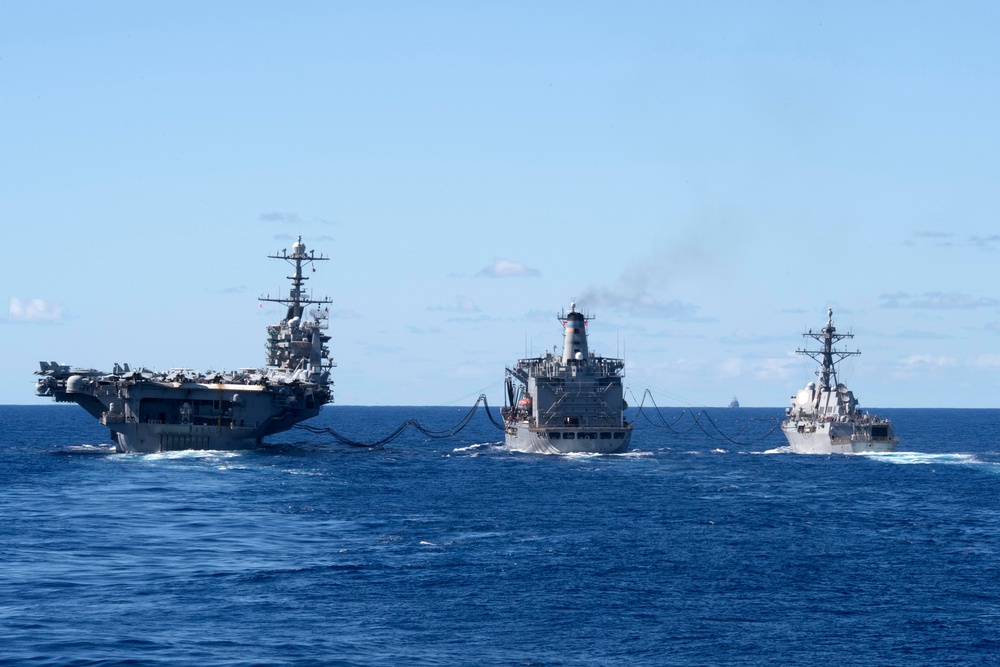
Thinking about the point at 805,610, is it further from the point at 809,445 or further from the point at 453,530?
the point at 809,445

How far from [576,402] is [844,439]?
69.3 ft

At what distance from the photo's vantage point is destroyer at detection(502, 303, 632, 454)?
9069 cm

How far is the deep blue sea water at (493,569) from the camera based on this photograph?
30.5 meters

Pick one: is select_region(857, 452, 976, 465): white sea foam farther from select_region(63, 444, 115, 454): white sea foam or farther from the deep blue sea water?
select_region(63, 444, 115, 454): white sea foam

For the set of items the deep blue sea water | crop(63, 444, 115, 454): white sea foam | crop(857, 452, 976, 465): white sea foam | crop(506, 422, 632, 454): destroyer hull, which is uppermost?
crop(506, 422, 632, 454): destroyer hull

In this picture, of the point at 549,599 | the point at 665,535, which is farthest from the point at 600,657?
the point at 665,535

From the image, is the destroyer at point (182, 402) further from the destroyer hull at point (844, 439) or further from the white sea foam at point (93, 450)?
the destroyer hull at point (844, 439)

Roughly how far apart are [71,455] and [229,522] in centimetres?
4230

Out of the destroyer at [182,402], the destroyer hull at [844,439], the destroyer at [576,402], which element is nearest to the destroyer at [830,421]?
the destroyer hull at [844,439]

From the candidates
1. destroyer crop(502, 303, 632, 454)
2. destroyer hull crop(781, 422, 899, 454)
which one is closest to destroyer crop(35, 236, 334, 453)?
destroyer crop(502, 303, 632, 454)

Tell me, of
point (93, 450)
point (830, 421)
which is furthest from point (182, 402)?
point (830, 421)

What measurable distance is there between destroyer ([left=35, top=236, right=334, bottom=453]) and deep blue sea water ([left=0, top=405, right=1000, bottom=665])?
10135mm

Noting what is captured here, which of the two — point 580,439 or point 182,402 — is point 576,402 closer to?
point 580,439

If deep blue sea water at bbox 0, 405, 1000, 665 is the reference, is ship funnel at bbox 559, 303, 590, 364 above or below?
above
